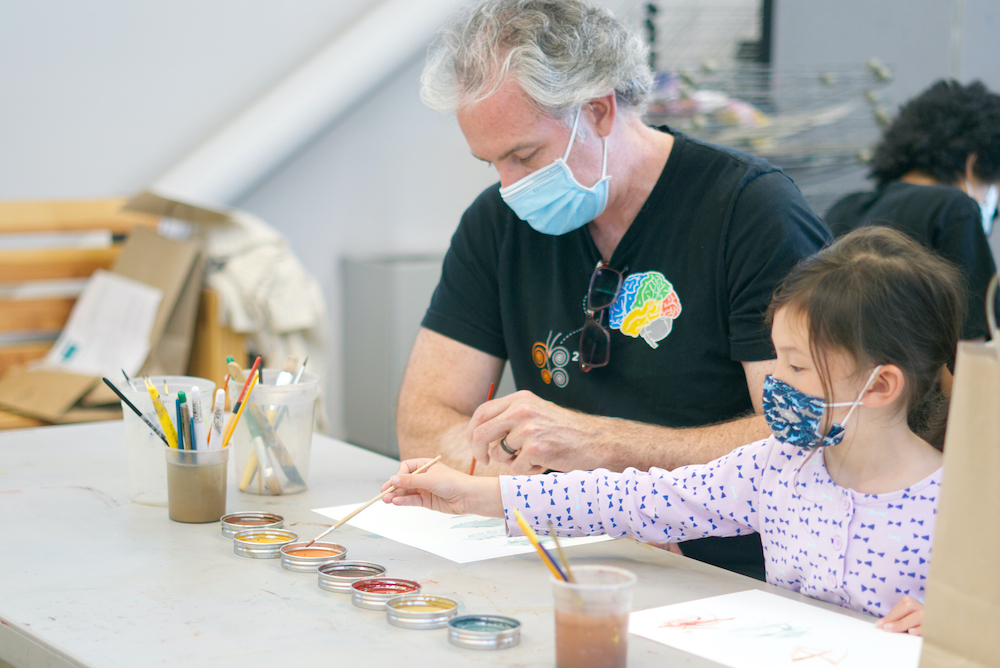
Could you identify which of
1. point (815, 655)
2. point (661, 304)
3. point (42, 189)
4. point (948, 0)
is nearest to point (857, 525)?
point (815, 655)

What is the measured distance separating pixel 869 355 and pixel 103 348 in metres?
2.09

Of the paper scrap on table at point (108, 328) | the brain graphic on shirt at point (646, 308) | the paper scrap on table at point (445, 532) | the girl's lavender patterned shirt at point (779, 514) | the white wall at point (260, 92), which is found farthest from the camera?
the white wall at point (260, 92)

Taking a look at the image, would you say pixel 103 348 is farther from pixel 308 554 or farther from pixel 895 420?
pixel 895 420

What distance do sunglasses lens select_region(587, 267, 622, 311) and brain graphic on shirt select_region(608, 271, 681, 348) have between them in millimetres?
12

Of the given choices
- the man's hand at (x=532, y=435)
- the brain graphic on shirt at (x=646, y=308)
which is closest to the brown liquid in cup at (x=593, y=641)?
the man's hand at (x=532, y=435)

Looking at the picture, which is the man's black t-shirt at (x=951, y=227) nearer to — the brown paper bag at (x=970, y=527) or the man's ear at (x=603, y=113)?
the man's ear at (x=603, y=113)

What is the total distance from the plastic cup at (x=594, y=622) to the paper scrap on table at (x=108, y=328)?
1.97 metres

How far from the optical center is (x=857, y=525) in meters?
1.09

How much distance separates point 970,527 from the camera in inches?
26.5

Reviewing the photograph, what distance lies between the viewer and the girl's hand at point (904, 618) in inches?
37.5

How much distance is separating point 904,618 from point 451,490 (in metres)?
0.52

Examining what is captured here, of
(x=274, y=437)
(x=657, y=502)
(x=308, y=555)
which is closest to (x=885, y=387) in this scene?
(x=657, y=502)

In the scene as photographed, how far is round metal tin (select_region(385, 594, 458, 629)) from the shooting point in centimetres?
92

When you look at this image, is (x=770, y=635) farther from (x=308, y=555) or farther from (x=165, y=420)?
(x=165, y=420)
